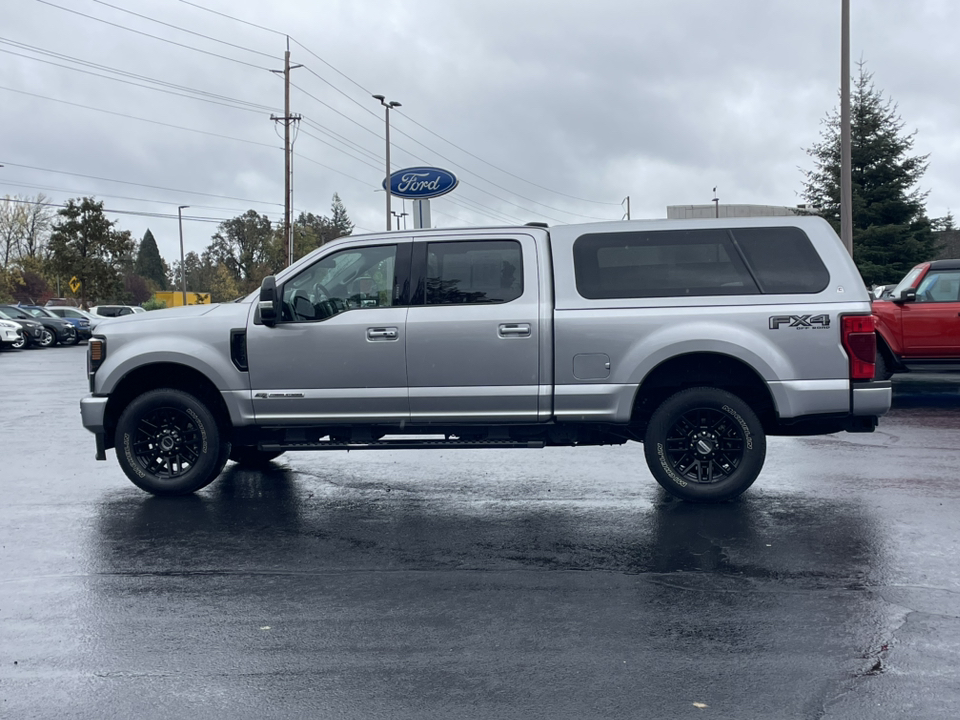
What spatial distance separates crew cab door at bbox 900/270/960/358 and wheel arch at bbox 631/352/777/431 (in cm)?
809

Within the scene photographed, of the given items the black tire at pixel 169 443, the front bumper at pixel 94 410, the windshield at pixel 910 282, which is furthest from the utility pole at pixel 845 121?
the front bumper at pixel 94 410

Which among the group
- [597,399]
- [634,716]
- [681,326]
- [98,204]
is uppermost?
[98,204]

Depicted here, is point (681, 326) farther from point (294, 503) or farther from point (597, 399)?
point (294, 503)

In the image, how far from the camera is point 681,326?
7066 mm

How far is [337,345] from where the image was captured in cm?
741

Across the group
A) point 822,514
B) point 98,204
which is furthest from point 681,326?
point 98,204

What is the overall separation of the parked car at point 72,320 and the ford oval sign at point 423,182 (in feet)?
64.9

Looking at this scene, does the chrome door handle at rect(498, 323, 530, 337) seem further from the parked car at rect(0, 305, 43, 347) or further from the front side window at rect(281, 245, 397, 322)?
the parked car at rect(0, 305, 43, 347)

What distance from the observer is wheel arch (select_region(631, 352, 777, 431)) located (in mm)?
7246

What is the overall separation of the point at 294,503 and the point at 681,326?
3.28 m

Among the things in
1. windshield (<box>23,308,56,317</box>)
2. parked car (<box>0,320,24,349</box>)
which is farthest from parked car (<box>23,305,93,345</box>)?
parked car (<box>0,320,24,349</box>)

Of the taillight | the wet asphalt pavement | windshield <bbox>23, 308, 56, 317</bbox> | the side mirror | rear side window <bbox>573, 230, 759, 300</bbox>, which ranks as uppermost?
windshield <bbox>23, 308, 56, 317</bbox>

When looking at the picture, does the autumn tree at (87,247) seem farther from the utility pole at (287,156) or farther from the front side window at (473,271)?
the front side window at (473,271)

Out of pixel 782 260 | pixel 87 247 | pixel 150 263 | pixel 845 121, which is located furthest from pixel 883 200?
pixel 150 263
